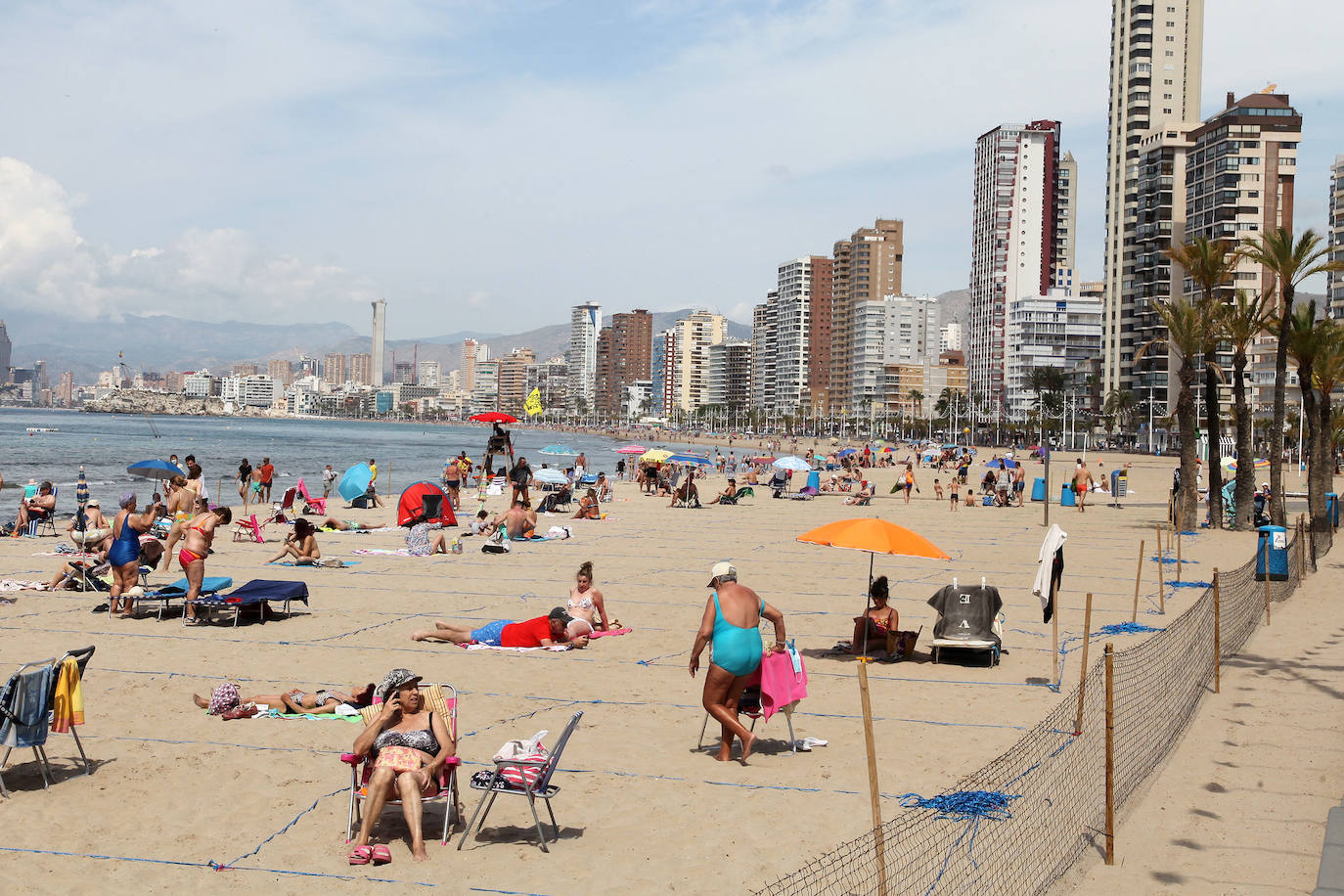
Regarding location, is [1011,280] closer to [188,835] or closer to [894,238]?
[894,238]

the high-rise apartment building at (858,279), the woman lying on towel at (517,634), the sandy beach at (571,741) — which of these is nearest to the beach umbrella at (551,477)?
the sandy beach at (571,741)

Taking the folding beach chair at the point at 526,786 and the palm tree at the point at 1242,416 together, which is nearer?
the folding beach chair at the point at 526,786

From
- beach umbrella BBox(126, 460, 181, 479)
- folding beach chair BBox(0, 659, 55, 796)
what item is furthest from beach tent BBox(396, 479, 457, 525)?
folding beach chair BBox(0, 659, 55, 796)

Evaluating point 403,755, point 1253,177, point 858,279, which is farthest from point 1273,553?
point 858,279

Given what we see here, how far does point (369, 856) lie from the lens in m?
5.74

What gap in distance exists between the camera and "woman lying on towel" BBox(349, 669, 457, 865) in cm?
587

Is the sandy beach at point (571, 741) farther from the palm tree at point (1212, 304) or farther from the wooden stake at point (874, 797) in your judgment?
the palm tree at point (1212, 304)

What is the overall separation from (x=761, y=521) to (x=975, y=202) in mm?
162307

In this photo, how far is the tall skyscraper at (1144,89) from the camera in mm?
116625

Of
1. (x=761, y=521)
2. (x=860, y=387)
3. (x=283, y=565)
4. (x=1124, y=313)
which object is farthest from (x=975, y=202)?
(x=283, y=565)

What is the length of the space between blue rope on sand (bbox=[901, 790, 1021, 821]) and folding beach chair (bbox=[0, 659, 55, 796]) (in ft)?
17.5

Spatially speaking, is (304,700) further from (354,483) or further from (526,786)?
(354,483)

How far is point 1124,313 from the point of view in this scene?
114312 millimetres

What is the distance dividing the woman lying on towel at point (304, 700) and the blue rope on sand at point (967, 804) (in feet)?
14.3
